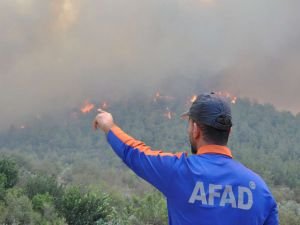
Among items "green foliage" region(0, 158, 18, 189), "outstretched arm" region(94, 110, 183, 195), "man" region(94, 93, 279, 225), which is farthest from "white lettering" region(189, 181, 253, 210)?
"green foliage" region(0, 158, 18, 189)

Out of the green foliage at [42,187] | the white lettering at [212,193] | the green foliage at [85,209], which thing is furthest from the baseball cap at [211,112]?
the green foliage at [42,187]

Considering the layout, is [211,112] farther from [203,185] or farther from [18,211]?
[18,211]

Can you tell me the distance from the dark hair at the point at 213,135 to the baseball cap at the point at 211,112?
2cm

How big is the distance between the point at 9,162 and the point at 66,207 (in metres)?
15.3

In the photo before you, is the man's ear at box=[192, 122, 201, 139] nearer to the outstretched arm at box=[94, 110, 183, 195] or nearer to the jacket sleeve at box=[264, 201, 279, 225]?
the outstretched arm at box=[94, 110, 183, 195]

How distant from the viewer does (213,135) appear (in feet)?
12.1

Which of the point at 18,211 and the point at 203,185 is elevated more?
the point at 18,211

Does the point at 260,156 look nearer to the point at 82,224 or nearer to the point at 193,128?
the point at 82,224

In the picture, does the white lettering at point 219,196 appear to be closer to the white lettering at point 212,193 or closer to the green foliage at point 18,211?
the white lettering at point 212,193

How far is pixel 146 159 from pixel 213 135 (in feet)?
1.61

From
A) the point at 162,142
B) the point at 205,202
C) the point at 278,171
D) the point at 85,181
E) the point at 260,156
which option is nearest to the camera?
the point at 205,202

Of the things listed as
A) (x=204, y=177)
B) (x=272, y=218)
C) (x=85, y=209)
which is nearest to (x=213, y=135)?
(x=204, y=177)

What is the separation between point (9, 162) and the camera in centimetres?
4916

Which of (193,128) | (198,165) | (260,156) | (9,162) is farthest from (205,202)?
(260,156)
